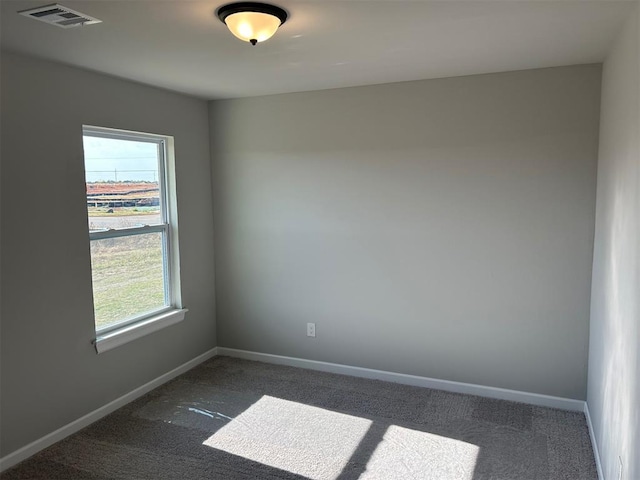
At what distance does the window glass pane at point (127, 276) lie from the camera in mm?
3330

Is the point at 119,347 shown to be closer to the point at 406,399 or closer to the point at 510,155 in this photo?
the point at 406,399

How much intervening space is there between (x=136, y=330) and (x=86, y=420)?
0.65 meters

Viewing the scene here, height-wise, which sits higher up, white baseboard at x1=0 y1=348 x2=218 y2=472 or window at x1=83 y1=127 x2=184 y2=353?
window at x1=83 y1=127 x2=184 y2=353

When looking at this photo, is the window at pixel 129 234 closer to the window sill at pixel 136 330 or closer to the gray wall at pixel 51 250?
the window sill at pixel 136 330

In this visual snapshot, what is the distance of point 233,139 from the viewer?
416 cm

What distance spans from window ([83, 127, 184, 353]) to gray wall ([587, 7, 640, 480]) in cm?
293

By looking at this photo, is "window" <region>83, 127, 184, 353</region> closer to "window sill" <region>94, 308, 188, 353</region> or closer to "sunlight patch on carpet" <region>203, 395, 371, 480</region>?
"window sill" <region>94, 308, 188, 353</region>

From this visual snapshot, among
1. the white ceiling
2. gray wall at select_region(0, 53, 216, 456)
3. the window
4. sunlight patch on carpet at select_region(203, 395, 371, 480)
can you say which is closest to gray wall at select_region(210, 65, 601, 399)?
the white ceiling

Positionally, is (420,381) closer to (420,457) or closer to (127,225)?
(420,457)

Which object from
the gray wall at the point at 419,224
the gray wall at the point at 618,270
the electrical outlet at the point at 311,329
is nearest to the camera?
the gray wall at the point at 618,270

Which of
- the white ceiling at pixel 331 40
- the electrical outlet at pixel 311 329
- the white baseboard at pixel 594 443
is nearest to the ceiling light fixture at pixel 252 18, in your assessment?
the white ceiling at pixel 331 40

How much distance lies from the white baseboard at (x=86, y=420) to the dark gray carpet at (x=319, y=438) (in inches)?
1.8

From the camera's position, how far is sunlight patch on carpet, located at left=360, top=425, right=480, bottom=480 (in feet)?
8.61

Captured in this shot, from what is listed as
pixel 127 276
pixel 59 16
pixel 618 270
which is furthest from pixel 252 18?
pixel 127 276
